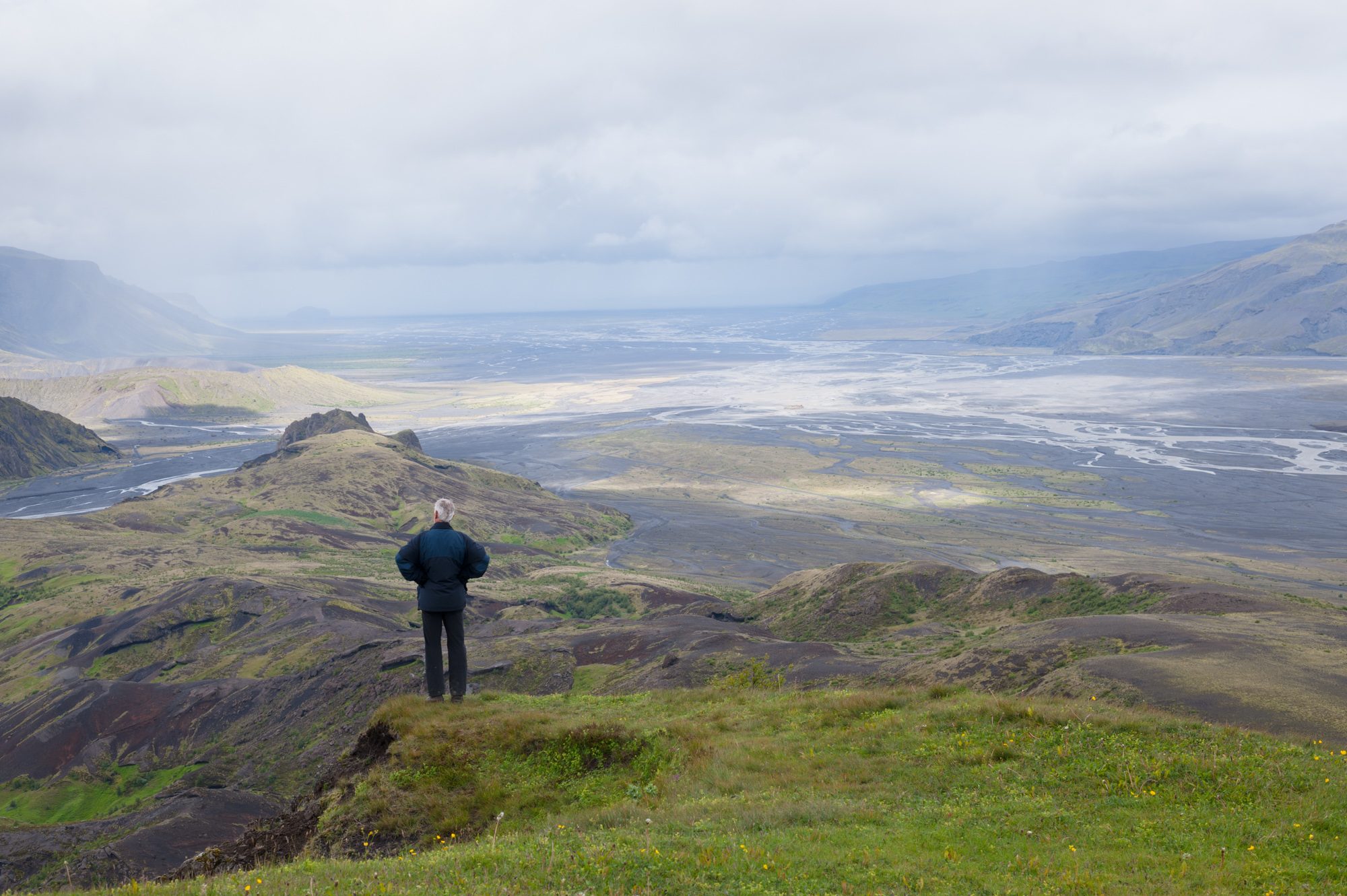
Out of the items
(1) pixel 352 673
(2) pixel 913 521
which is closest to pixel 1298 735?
(1) pixel 352 673

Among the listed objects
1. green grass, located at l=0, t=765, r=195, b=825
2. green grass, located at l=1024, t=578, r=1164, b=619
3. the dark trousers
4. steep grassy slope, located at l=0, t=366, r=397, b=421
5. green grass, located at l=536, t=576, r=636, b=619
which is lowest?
green grass, located at l=536, t=576, r=636, b=619

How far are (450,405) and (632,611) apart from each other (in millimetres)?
157343

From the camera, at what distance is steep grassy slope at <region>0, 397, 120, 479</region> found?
421 feet

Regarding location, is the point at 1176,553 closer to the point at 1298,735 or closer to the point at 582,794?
the point at 1298,735

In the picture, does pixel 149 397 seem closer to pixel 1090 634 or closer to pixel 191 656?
pixel 191 656

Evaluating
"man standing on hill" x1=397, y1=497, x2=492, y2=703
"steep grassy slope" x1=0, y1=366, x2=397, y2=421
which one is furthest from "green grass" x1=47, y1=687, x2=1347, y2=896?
"steep grassy slope" x1=0, y1=366, x2=397, y2=421

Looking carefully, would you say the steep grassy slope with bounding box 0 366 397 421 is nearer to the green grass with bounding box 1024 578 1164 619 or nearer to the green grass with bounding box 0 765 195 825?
the green grass with bounding box 0 765 195 825

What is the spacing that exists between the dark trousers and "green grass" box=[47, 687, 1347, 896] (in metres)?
0.46

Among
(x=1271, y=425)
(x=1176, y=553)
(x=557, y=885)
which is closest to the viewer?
(x=557, y=885)

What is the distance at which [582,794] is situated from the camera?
37.1ft

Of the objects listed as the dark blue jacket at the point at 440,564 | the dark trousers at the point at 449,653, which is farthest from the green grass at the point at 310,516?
the dark blue jacket at the point at 440,564

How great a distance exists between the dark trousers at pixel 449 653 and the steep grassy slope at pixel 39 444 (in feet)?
465

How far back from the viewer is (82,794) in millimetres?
27766

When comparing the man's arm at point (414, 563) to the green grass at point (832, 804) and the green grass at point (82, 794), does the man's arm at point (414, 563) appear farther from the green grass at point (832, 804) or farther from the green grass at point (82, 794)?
the green grass at point (82, 794)
